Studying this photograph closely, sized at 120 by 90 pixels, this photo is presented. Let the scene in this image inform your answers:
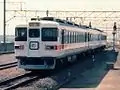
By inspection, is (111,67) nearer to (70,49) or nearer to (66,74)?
(70,49)

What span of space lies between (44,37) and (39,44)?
1.48ft

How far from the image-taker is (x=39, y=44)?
2248cm

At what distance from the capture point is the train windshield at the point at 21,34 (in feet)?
75.2

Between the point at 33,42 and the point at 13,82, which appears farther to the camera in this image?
the point at 33,42

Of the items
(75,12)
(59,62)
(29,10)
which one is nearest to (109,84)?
(59,62)

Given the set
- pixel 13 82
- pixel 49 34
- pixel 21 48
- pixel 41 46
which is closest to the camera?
pixel 13 82

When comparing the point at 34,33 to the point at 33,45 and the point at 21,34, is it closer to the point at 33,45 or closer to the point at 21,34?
the point at 33,45

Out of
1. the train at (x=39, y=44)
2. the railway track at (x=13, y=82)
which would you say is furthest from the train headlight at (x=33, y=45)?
the railway track at (x=13, y=82)

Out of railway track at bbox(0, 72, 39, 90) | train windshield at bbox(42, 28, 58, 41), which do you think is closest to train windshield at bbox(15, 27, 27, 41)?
train windshield at bbox(42, 28, 58, 41)

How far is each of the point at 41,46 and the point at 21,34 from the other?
4.55 feet

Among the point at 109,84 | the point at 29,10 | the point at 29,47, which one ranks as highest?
the point at 29,10

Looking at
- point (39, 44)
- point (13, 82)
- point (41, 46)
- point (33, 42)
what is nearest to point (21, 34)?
point (33, 42)

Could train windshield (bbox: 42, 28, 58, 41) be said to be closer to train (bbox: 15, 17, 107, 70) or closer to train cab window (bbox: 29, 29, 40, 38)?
train (bbox: 15, 17, 107, 70)

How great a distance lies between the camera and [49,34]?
2269 cm
